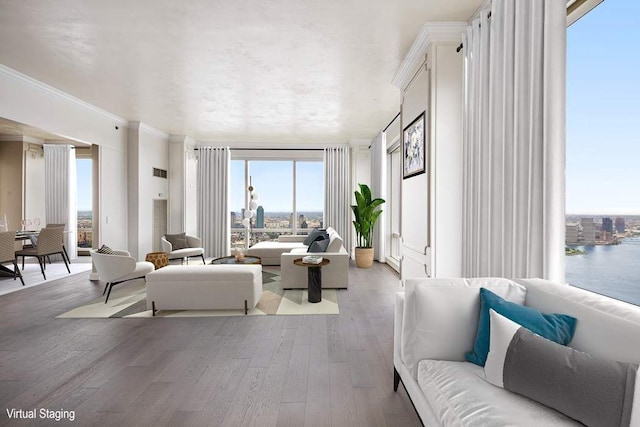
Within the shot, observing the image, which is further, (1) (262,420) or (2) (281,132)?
(2) (281,132)

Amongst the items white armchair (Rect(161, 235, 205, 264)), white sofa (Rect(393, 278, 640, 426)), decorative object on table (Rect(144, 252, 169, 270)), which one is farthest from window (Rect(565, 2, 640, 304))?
white armchair (Rect(161, 235, 205, 264))

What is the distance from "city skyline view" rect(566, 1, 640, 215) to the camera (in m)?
1.63

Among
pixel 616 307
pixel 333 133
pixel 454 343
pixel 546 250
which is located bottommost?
pixel 454 343

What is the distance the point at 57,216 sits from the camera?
6133 mm

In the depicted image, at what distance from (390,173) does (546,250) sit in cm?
569

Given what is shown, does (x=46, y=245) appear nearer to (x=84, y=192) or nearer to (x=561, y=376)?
(x=84, y=192)

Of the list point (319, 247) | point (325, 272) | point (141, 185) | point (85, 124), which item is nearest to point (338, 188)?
point (319, 247)

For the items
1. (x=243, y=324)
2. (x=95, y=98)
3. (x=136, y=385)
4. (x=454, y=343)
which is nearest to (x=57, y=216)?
(x=95, y=98)

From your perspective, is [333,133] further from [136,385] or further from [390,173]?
[136,385]

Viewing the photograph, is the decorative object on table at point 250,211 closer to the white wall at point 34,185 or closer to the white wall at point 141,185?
the white wall at point 141,185

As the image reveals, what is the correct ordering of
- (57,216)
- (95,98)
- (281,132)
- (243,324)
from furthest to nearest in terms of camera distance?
1. (281,132)
2. (57,216)
3. (95,98)
4. (243,324)

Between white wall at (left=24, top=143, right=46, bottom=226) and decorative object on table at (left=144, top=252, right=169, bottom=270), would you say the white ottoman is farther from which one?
white wall at (left=24, top=143, right=46, bottom=226)

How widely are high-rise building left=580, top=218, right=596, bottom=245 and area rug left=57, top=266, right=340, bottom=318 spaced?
253 cm

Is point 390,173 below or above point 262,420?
above
